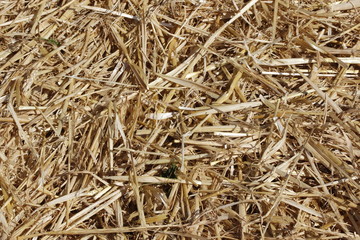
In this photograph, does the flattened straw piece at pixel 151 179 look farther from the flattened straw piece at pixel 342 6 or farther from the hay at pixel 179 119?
the flattened straw piece at pixel 342 6

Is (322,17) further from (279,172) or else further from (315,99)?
(279,172)

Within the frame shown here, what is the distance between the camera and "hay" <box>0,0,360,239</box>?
1745 mm

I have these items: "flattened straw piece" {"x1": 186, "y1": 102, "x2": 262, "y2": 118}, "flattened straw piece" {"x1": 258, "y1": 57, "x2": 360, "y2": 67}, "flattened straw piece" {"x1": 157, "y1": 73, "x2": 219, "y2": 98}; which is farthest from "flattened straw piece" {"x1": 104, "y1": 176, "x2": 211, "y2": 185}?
"flattened straw piece" {"x1": 258, "y1": 57, "x2": 360, "y2": 67}

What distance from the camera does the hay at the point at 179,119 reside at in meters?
1.75

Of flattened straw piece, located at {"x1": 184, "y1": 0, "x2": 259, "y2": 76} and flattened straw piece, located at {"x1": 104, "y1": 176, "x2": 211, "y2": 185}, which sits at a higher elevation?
flattened straw piece, located at {"x1": 184, "y1": 0, "x2": 259, "y2": 76}

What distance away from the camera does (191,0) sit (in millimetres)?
2004

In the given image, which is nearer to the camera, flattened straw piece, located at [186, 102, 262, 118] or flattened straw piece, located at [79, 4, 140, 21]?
flattened straw piece, located at [186, 102, 262, 118]

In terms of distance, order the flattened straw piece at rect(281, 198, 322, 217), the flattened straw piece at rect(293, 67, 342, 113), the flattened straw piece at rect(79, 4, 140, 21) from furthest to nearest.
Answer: the flattened straw piece at rect(79, 4, 140, 21)
the flattened straw piece at rect(293, 67, 342, 113)
the flattened straw piece at rect(281, 198, 322, 217)

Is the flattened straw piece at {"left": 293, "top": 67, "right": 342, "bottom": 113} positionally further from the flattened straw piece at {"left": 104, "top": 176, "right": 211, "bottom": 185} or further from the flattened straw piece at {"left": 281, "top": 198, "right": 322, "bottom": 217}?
the flattened straw piece at {"left": 104, "top": 176, "right": 211, "bottom": 185}

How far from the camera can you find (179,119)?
6.07 ft

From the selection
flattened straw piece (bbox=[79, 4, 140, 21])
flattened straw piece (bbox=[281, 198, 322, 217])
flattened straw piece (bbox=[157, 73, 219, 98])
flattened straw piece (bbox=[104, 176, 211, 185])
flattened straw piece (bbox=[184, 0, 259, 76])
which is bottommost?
flattened straw piece (bbox=[281, 198, 322, 217])

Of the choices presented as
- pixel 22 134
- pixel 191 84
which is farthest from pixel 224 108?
pixel 22 134

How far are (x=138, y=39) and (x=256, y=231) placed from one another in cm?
93

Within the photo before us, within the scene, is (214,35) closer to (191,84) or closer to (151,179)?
(191,84)
